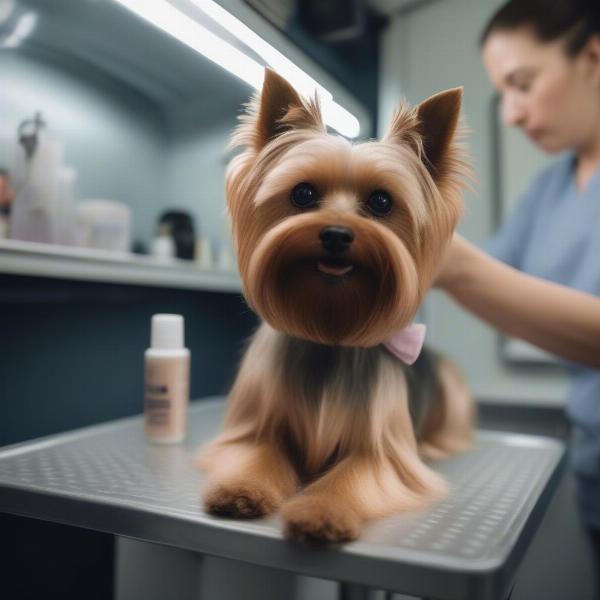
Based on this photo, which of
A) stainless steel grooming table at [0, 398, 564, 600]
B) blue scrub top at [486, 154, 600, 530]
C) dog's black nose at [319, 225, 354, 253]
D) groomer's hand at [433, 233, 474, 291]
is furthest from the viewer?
blue scrub top at [486, 154, 600, 530]

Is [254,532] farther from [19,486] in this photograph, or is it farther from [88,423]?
[88,423]

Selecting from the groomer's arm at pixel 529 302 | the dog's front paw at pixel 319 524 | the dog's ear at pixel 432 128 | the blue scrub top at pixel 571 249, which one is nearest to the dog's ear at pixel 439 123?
the dog's ear at pixel 432 128

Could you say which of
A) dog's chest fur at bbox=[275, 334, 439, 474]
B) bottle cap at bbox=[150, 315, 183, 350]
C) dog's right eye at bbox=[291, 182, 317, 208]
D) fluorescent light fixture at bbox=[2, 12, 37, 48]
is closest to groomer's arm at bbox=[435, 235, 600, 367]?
dog's chest fur at bbox=[275, 334, 439, 474]

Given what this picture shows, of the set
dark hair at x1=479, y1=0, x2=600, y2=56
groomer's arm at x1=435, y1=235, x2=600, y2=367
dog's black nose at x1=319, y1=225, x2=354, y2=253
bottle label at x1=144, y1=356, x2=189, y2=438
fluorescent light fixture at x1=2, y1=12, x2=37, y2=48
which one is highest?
dark hair at x1=479, y1=0, x2=600, y2=56

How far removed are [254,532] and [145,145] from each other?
1.03 meters

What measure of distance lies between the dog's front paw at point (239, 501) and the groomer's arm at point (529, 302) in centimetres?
53

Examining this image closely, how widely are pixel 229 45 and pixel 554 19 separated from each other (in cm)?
77

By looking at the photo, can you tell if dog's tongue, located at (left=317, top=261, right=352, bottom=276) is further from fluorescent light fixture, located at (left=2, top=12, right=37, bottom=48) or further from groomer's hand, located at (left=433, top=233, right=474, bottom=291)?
fluorescent light fixture, located at (left=2, top=12, right=37, bottom=48)

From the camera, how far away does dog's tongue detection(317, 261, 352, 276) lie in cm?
70

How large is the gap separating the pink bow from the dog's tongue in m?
0.18

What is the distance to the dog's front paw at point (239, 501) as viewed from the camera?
0.65 metres

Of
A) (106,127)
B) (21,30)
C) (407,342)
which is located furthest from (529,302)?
(21,30)

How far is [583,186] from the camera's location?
1275mm

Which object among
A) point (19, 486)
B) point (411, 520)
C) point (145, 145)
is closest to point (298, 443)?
point (411, 520)
